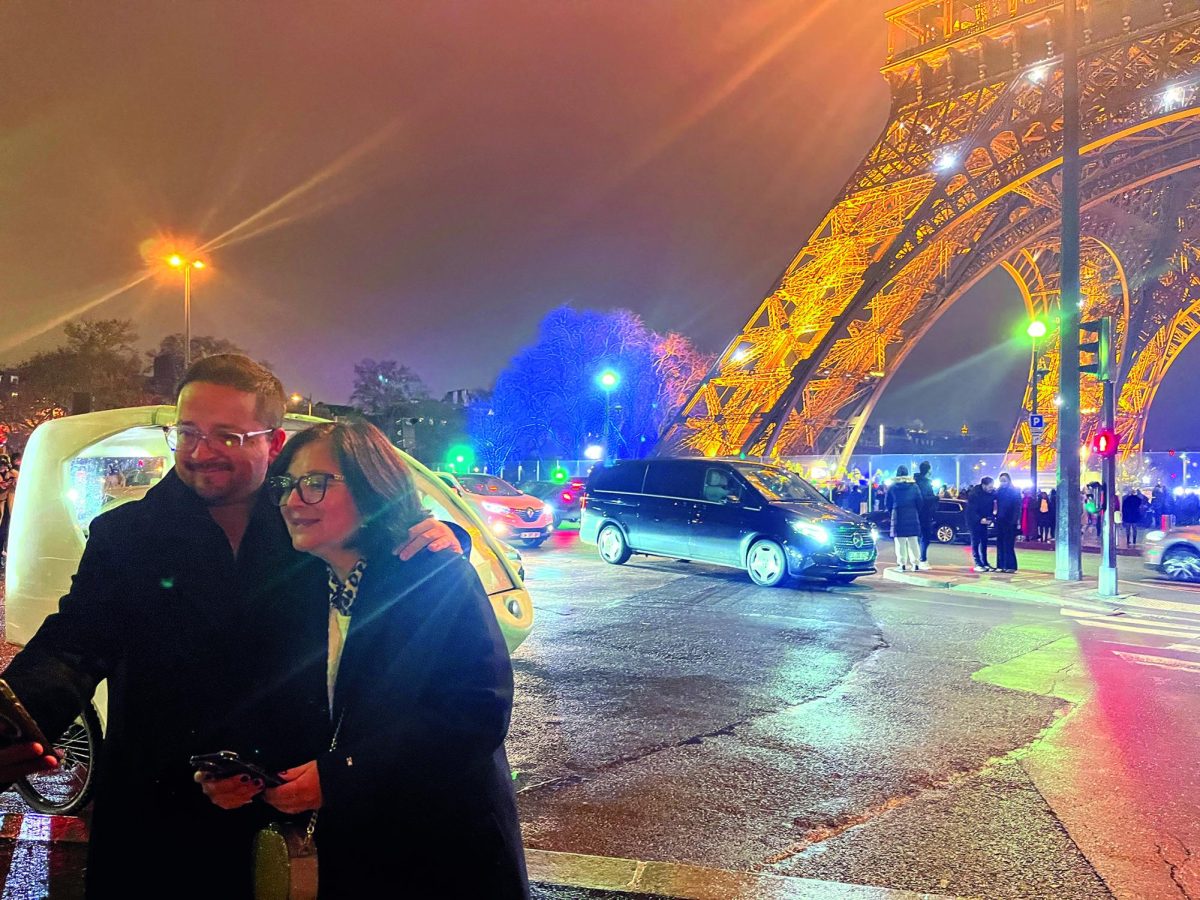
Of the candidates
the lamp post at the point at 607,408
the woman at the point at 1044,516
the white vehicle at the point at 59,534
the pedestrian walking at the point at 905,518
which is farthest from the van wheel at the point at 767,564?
the lamp post at the point at 607,408

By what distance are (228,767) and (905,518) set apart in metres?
13.5

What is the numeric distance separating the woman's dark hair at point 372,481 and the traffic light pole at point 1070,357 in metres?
13.4

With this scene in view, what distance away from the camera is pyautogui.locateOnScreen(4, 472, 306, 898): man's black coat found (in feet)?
5.43

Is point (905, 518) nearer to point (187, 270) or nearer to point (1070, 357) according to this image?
point (1070, 357)

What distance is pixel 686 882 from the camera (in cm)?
334

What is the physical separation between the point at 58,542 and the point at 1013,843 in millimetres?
4730

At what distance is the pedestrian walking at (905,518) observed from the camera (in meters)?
13.7

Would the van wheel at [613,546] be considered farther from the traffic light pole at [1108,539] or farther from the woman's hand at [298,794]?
the woman's hand at [298,794]

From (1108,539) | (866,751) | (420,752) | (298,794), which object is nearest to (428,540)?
(420,752)

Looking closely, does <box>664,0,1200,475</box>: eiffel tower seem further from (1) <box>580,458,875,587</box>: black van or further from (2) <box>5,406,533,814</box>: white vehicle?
(2) <box>5,406,533,814</box>: white vehicle

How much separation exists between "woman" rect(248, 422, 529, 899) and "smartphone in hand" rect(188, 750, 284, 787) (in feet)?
0.11

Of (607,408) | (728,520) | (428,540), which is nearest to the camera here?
(428,540)

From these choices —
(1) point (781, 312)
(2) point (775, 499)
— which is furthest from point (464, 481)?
(1) point (781, 312)

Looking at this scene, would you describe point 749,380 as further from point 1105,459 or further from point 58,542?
point 58,542
